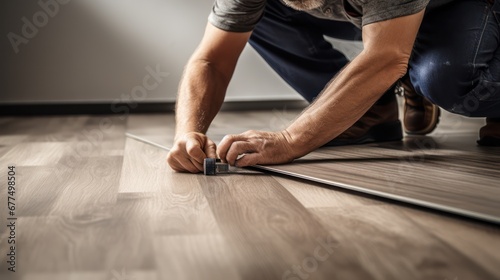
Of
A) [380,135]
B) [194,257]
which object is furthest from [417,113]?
[194,257]

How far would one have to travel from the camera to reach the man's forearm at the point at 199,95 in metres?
1.87

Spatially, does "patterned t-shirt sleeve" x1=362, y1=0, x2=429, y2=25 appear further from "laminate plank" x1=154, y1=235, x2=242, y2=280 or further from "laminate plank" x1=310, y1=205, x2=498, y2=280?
"laminate plank" x1=154, y1=235, x2=242, y2=280

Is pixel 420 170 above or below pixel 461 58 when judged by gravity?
below

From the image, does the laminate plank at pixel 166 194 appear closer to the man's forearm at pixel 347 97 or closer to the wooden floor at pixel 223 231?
the wooden floor at pixel 223 231

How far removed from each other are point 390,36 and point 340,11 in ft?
1.46

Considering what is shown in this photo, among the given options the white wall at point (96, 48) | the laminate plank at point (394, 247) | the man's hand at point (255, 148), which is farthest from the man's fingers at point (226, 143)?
the white wall at point (96, 48)

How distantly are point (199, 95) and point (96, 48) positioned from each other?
6.82 ft

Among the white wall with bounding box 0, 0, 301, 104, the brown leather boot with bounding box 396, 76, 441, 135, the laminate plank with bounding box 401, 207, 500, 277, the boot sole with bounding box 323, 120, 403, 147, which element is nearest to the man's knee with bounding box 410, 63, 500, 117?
the boot sole with bounding box 323, 120, 403, 147

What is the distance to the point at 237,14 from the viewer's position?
1955 mm

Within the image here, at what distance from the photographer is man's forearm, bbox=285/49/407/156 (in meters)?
Answer: 1.61

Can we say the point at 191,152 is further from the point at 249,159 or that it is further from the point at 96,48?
the point at 96,48

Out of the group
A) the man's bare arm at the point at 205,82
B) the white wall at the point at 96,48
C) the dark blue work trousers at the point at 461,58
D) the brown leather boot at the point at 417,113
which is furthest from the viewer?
the white wall at the point at 96,48

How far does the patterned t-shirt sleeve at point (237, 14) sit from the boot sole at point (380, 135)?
0.54 m

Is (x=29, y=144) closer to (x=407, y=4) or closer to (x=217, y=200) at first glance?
(x=217, y=200)
